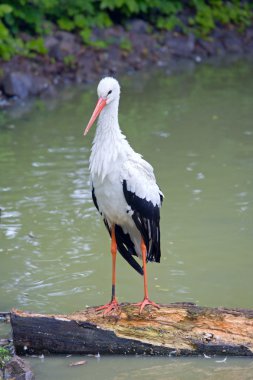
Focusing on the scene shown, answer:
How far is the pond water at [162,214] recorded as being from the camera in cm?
752

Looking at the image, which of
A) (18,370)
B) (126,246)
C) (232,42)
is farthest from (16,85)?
(18,370)

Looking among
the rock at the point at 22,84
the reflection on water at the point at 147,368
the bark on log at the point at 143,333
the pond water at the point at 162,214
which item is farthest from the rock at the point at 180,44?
the reflection on water at the point at 147,368

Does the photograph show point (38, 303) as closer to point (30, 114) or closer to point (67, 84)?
→ point (30, 114)

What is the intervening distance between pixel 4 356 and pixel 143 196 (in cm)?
149

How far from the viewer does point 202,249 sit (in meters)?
8.65

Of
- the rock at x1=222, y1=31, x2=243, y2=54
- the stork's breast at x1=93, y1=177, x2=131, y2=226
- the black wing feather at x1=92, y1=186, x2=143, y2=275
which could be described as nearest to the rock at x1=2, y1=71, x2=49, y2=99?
the rock at x1=222, y1=31, x2=243, y2=54

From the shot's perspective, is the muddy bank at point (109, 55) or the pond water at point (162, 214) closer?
the pond water at point (162, 214)

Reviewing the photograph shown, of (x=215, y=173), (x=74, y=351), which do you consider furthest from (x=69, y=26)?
(x=74, y=351)

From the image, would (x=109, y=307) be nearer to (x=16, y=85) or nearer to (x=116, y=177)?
(x=116, y=177)

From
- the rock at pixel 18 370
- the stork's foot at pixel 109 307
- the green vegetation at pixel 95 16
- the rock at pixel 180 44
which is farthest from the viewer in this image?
the rock at pixel 180 44

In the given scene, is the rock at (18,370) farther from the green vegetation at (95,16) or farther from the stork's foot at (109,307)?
the green vegetation at (95,16)

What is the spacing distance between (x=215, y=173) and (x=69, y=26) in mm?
8077

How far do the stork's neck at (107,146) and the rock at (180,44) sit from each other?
1321 cm

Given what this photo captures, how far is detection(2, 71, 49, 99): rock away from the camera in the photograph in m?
15.6
